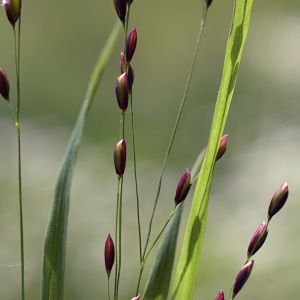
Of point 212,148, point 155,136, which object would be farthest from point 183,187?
A: point 155,136

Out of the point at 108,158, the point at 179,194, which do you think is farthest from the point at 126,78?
the point at 108,158

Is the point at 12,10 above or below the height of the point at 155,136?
above

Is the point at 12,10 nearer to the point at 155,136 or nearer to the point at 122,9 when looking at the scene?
the point at 122,9

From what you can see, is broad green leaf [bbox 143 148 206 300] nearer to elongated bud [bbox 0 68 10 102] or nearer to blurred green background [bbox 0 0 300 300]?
elongated bud [bbox 0 68 10 102]

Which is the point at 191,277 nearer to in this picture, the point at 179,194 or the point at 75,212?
the point at 179,194

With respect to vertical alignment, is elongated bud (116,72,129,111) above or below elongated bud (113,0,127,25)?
below

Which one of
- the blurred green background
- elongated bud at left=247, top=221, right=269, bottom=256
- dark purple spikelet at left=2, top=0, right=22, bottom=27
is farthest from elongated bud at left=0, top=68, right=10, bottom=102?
the blurred green background

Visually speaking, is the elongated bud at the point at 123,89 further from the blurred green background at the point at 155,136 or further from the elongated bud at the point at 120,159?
the blurred green background at the point at 155,136
